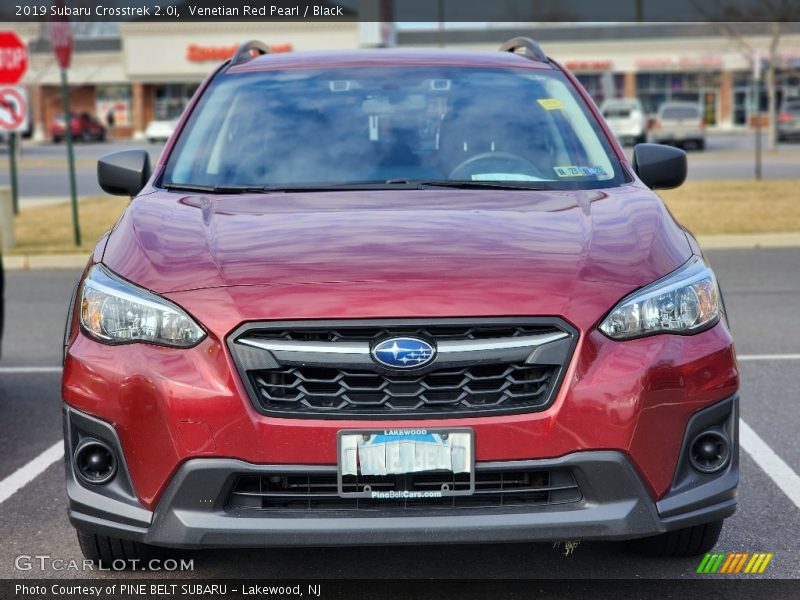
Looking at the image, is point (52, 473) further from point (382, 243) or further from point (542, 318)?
point (542, 318)

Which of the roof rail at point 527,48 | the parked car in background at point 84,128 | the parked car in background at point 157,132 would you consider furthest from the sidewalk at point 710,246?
the parked car in background at point 84,128

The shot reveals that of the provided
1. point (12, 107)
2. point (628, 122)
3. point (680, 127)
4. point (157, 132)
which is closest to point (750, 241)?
point (12, 107)

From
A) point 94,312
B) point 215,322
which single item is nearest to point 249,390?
point 215,322

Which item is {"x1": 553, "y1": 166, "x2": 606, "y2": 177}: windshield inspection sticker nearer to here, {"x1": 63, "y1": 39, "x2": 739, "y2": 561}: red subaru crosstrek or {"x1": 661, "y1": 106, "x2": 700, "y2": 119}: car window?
{"x1": 63, "y1": 39, "x2": 739, "y2": 561}: red subaru crosstrek

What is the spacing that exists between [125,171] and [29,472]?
4.61ft

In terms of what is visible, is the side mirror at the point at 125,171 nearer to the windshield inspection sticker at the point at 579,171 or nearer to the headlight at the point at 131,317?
the headlight at the point at 131,317

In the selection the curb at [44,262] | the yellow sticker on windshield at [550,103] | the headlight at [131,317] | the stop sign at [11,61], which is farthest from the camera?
the stop sign at [11,61]

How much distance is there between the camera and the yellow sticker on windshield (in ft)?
16.0

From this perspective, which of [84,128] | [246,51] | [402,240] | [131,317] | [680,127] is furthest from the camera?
[84,128]

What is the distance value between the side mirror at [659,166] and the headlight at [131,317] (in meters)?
2.08

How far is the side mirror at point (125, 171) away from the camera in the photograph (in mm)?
4750

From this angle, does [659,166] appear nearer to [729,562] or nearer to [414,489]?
[729,562]

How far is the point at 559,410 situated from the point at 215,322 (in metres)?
0.93

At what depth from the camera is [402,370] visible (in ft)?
10.6
